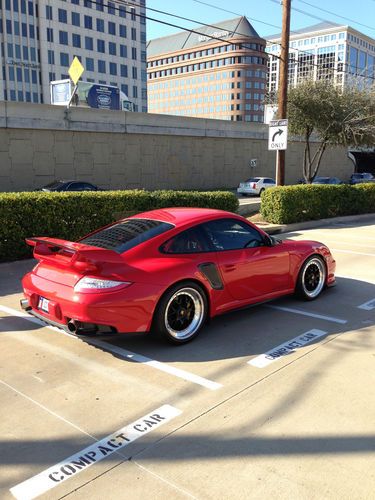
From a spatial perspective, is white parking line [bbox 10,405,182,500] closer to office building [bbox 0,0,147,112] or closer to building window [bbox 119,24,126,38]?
office building [bbox 0,0,147,112]

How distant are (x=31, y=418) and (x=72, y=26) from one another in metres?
96.1

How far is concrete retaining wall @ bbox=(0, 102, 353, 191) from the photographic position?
23469mm

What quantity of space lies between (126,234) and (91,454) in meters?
2.65

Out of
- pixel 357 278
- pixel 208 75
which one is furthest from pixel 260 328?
pixel 208 75

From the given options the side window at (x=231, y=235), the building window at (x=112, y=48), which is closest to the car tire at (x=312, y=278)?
the side window at (x=231, y=235)

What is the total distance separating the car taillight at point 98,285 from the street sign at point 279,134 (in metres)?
11.1

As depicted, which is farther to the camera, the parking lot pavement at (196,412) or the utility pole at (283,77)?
the utility pole at (283,77)

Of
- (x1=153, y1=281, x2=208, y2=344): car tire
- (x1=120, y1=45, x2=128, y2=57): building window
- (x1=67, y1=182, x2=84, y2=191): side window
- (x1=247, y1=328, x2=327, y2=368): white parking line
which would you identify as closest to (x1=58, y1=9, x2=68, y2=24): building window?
(x1=120, y1=45, x2=128, y2=57): building window

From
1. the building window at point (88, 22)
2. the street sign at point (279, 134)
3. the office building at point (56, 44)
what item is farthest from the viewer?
the building window at point (88, 22)

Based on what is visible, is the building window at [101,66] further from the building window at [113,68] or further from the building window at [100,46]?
the building window at [100,46]

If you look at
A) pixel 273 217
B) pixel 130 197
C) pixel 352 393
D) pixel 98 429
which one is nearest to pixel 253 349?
pixel 352 393

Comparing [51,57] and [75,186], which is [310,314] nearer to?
[75,186]

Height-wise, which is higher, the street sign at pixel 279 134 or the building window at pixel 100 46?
the building window at pixel 100 46

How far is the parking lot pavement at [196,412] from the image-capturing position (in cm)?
279
